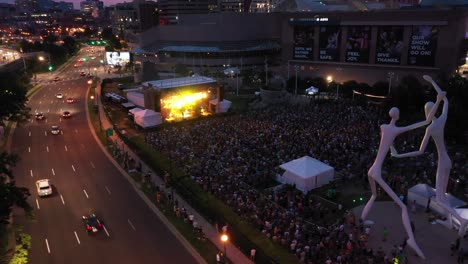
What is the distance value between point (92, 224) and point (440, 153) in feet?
70.9

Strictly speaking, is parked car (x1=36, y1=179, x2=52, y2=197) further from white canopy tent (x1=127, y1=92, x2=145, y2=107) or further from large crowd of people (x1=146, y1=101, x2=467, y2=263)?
white canopy tent (x1=127, y1=92, x2=145, y2=107)

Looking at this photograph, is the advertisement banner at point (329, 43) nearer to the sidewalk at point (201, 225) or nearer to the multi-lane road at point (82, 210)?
the sidewalk at point (201, 225)

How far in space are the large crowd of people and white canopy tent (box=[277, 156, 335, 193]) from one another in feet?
3.43

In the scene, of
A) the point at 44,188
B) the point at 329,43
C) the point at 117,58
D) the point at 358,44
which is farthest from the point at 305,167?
the point at 117,58

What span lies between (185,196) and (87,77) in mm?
78894

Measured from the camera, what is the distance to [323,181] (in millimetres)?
28781

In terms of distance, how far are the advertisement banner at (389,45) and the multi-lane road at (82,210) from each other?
45663mm

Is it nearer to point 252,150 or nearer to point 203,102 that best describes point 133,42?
point 203,102

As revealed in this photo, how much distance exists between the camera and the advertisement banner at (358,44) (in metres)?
61.8

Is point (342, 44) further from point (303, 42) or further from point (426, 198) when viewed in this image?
point (426, 198)

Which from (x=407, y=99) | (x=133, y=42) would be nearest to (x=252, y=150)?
(x=407, y=99)

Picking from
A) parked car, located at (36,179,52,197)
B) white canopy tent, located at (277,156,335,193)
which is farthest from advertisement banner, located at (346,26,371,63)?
parked car, located at (36,179,52,197)

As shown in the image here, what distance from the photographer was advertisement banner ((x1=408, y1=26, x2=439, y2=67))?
5509 cm

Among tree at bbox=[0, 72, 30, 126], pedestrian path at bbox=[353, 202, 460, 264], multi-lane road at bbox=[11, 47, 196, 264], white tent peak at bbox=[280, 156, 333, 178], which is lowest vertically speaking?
multi-lane road at bbox=[11, 47, 196, 264]
